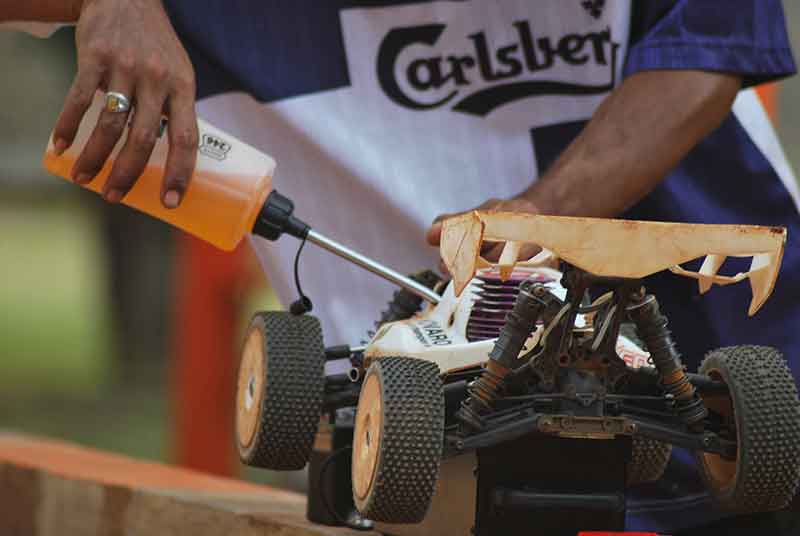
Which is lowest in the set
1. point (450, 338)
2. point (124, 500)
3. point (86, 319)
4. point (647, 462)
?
point (124, 500)

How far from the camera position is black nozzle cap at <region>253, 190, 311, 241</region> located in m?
1.51

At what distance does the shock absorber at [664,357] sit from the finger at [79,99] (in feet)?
1.91

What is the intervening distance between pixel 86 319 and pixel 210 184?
14.2 m

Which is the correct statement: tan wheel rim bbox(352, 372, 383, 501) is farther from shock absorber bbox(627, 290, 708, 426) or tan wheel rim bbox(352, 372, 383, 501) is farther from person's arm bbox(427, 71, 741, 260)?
person's arm bbox(427, 71, 741, 260)

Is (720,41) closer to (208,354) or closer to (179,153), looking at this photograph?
(179,153)

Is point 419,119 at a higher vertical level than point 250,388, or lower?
higher

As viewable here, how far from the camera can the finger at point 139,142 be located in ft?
4.67

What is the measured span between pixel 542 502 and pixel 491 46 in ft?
2.75

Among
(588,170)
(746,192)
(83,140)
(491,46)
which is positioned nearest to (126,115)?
(83,140)

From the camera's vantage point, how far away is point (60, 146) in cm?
148

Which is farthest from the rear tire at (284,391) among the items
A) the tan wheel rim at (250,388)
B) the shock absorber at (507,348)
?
the shock absorber at (507,348)

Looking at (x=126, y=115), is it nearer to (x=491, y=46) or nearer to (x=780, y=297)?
(x=491, y=46)

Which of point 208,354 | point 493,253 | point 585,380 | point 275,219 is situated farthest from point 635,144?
point 208,354

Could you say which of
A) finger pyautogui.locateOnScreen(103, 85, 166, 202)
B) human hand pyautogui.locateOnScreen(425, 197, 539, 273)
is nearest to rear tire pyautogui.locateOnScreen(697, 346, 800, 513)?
human hand pyautogui.locateOnScreen(425, 197, 539, 273)
